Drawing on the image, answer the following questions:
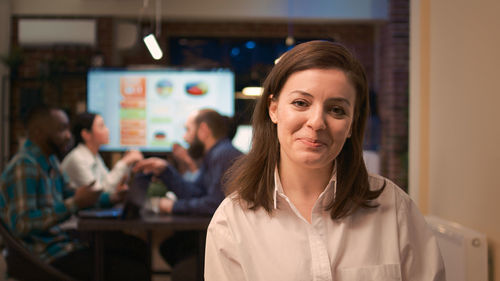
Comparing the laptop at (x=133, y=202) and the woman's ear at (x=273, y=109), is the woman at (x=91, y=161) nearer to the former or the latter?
the laptop at (x=133, y=202)

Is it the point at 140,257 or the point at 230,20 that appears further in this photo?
the point at 230,20

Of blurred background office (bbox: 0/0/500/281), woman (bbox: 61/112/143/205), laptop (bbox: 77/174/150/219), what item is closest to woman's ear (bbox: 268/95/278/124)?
laptop (bbox: 77/174/150/219)

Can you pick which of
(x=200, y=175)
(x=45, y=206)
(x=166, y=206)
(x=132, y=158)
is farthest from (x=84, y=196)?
(x=132, y=158)

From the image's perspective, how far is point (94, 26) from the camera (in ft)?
21.8

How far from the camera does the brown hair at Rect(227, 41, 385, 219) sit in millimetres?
1298

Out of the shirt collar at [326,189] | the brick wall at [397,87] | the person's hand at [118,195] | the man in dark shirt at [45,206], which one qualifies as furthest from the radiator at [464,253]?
the brick wall at [397,87]

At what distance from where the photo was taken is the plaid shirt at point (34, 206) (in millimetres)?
2699

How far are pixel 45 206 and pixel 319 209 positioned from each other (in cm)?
199

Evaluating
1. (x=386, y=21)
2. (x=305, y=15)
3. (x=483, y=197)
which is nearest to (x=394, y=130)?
(x=386, y=21)

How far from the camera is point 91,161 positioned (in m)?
3.95

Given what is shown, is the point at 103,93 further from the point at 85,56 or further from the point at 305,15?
the point at 305,15

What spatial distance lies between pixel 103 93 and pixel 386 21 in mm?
3660

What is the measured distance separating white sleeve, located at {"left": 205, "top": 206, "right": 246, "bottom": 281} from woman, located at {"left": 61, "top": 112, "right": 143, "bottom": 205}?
235 centimetres

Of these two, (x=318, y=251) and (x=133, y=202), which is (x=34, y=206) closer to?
(x=133, y=202)
